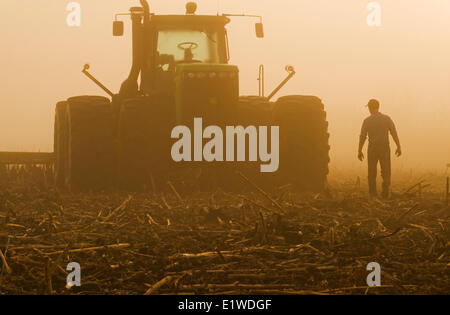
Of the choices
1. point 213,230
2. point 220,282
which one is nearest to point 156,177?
point 213,230

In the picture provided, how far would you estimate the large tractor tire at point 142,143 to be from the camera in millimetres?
12492

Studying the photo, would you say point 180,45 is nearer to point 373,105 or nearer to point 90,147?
point 90,147

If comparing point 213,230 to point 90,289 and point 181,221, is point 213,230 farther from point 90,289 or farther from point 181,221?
point 90,289

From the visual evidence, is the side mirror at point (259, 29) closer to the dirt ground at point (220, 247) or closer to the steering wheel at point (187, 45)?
the steering wheel at point (187, 45)

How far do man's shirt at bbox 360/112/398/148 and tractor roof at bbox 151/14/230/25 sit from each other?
10.2 feet

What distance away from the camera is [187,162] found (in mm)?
12164

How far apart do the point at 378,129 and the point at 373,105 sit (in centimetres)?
44

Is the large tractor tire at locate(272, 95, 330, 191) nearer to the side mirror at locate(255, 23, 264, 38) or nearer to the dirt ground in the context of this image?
the side mirror at locate(255, 23, 264, 38)

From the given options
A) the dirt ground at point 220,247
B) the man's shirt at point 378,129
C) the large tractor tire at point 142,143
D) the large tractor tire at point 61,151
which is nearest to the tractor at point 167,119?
the large tractor tire at point 142,143

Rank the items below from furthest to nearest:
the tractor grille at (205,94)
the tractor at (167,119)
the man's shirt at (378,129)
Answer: the man's shirt at (378,129) → the tractor at (167,119) → the tractor grille at (205,94)

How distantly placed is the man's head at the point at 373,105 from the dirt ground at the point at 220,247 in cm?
239
